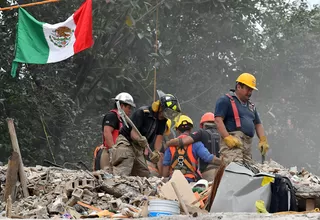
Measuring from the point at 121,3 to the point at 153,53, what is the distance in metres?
1.89

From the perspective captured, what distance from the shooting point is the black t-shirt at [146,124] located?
11102 mm

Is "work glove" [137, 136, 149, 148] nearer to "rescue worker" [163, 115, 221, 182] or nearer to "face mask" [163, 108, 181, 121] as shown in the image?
"face mask" [163, 108, 181, 121]

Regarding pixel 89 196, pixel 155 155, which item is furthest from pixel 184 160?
pixel 89 196

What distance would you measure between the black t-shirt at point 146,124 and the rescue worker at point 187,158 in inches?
17.1

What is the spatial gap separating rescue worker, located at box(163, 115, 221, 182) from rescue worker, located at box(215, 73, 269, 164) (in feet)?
3.12

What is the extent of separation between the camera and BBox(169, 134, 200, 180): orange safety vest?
1167 centimetres

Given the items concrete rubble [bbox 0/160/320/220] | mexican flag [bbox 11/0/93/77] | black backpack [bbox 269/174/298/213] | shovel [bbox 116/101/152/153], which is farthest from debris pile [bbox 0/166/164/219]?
mexican flag [bbox 11/0/93/77]

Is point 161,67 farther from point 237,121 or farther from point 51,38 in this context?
point 237,121

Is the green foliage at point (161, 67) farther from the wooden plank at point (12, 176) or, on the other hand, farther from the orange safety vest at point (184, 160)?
the wooden plank at point (12, 176)

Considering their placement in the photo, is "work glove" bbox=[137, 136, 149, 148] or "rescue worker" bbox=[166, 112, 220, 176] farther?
"rescue worker" bbox=[166, 112, 220, 176]

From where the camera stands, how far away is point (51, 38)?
15.1 m

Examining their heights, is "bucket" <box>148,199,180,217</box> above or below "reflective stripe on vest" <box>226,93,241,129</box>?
below

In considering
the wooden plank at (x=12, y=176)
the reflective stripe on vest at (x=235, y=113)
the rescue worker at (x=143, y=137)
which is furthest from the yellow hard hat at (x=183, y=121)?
the wooden plank at (x=12, y=176)

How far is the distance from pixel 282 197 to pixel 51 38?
8352mm
